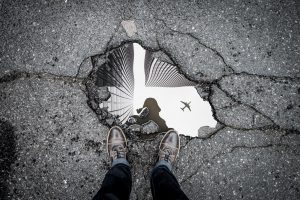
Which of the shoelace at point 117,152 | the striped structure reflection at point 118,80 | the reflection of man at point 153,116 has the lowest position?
the shoelace at point 117,152

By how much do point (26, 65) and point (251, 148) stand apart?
266 cm

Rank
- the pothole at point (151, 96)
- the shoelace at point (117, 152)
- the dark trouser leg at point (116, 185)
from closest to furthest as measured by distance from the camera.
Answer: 1. the dark trouser leg at point (116, 185)
2. the shoelace at point (117, 152)
3. the pothole at point (151, 96)

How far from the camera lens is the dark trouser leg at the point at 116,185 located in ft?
6.64

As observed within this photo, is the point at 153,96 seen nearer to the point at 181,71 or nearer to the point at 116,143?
the point at 181,71

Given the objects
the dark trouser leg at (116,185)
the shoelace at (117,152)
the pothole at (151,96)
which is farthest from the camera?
A: the pothole at (151,96)

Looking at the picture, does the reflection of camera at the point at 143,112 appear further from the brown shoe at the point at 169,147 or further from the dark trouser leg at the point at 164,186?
the dark trouser leg at the point at 164,186

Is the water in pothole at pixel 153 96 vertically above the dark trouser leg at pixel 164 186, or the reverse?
the water in pothole at pixel 153 96

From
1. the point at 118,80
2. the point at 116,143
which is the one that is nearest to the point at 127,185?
the point at 116,143

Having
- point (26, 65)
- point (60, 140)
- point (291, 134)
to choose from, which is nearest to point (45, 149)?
point (60, 140)

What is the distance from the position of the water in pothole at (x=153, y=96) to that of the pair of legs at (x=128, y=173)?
0.68 ft

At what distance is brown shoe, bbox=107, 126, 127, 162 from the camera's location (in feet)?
8.31

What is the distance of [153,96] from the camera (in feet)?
9.32

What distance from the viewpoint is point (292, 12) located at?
2906mm

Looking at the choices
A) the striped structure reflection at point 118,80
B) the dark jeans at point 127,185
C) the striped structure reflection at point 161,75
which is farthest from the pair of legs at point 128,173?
the striped structure reflection at point 161,75
